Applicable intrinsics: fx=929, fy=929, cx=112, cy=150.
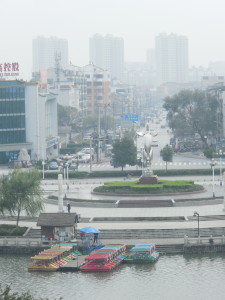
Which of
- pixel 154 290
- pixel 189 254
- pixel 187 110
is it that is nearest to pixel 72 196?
pixel 189 254

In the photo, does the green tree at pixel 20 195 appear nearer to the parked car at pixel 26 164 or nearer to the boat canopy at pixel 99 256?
the boat canopy at pixel 99 256

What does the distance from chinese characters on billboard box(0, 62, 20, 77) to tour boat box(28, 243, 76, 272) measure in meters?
39.8

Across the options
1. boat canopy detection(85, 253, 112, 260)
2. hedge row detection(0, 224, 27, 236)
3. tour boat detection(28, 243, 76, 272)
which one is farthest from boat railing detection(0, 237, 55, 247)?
boat canopy detection(85, 253, 112, 260)

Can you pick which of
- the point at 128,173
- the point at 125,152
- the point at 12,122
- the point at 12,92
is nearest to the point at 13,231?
the point at 128,173

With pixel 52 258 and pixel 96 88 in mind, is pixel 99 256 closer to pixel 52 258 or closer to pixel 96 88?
pixel 52 258

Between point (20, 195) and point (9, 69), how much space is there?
34.0 metres

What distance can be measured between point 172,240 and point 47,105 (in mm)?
45361

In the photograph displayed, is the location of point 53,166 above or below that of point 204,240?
above

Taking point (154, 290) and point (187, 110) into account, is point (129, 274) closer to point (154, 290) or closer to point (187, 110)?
point (154, 290)

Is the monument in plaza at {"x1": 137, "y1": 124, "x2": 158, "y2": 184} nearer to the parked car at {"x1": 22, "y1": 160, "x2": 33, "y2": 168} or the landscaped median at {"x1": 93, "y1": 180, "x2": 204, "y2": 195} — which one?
the landscaped median at {"x1": 93, "y1": 180, "x2": 204, "y2": 195}

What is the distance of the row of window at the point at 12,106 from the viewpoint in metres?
80.5

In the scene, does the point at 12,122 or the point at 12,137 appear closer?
the point at 12,122

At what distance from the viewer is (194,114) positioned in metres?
92.4

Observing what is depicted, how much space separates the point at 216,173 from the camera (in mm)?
67125
